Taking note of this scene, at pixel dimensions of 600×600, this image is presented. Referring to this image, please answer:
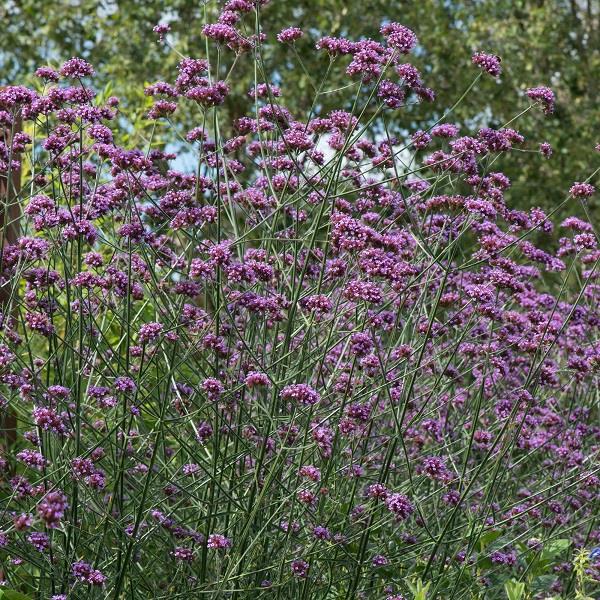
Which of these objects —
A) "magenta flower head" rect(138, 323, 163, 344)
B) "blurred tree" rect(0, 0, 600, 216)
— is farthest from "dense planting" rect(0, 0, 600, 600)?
"blurred tree" rect(0, 0, 600, 216)

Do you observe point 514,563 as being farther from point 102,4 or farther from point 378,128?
point 102,4

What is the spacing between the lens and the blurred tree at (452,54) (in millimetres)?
13406

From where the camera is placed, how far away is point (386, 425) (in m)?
4.72

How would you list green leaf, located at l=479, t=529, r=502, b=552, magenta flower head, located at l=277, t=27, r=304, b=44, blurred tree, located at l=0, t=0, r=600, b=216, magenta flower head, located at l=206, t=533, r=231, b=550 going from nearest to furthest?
magenta flower head, located at l=206, t=533, r=231, b=550 < magenta flower head, located at l=277, t=27, r=304, b=44 < green leaf, located at l=479, t=529, r=502, b=552 < blurred tree, located at l=0, t=0, r=600, b=216

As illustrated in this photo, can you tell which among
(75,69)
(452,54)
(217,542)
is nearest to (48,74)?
(75,69)

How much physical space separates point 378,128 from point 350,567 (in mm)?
9908

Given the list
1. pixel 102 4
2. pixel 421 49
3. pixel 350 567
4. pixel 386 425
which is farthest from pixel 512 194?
pixel 350 567

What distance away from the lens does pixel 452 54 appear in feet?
44.2

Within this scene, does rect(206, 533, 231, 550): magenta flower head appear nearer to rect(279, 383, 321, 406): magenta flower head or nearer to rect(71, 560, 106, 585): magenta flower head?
rect(71, 560, 106, 585): magenta flower head

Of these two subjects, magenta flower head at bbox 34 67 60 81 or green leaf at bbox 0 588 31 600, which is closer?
green leaf at bbox 0 588 31 600

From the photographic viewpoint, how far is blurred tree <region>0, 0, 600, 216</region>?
1341cm

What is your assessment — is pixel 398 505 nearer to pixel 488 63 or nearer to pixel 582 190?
pixel 582 190

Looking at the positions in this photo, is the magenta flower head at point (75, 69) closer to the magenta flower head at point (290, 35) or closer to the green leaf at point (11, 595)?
the magenta flower head at point (290, 35)

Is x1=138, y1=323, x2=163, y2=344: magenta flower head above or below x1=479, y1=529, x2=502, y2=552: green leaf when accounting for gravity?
above
